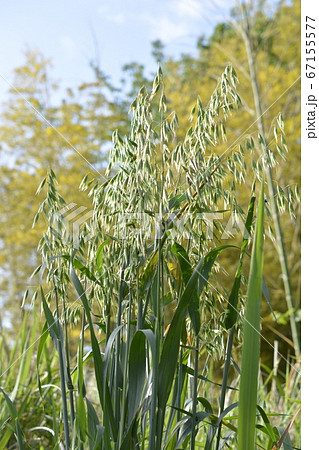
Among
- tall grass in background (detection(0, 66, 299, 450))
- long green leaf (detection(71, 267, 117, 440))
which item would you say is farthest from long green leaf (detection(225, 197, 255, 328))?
long green leaf (detection(71, 267, 117, 440))

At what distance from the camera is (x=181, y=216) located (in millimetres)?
601

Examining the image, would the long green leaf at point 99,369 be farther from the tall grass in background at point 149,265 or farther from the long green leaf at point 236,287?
the long green leaf at point 236,287

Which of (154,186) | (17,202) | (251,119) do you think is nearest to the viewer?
(154,186)

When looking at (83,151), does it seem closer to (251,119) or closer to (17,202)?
(17,202)

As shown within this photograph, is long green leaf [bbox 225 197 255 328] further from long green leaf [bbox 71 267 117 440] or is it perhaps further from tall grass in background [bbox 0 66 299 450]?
long green leaf [bbox 71 267 117 440]

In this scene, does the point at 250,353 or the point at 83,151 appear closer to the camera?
the point at 250,353

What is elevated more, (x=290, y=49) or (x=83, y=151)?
(x=290, y=49)

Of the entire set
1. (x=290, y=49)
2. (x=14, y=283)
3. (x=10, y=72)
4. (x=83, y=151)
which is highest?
(x=290, y=49)

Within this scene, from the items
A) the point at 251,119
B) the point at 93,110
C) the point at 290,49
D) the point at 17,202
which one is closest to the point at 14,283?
the point at 17,202

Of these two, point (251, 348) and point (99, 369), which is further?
point (99, 369)

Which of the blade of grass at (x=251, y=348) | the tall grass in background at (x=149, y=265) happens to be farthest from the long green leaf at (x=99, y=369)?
the blade of grass at (x=251, y=348)

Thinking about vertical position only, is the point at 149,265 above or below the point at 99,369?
above

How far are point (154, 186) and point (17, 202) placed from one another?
5102 millimetres

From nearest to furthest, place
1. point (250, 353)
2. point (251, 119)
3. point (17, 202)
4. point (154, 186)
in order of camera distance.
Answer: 1. point (250, 353)
2. point (154, 186)
3. point (251, 119)
4. point (17, 202)
